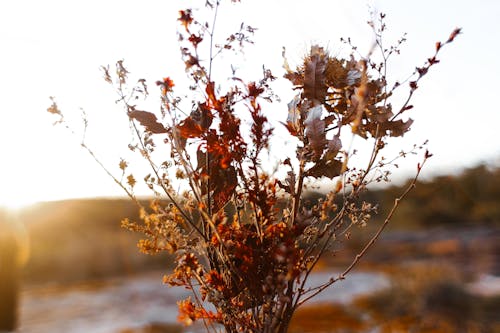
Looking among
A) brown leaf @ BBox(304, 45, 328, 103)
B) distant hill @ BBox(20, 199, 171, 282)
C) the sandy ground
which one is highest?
brown leaf @ BBox(304, 45, 328, 103)

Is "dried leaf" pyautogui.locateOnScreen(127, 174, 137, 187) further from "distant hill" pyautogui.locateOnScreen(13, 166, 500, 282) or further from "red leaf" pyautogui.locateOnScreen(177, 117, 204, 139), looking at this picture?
"distant hill" pyautogui.locateOnScreen(13, 166, 500, 282)

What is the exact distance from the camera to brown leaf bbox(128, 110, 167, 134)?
3.43ft

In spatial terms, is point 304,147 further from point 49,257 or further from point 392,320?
point 49,257

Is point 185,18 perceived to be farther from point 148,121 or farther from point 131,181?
point 131,181

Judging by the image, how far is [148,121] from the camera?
106 cm

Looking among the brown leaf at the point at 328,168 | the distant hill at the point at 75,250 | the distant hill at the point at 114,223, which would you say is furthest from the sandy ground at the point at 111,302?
the brown leaf at the point at 328,168

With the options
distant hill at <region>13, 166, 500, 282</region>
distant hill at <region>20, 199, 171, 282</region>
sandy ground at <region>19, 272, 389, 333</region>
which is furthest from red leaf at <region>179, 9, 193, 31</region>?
distant hill at <region>13, 166, 500, 282</region>

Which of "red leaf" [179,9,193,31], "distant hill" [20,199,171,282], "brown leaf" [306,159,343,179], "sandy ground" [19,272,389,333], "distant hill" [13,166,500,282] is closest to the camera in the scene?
"red leaf" [179,9,193,31]

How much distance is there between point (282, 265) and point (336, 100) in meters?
0.35

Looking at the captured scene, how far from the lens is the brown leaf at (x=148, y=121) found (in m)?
1.05

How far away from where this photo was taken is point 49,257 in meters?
11.4

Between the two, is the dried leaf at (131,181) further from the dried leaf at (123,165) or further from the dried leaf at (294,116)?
Result: the dried leaf at (294,116)

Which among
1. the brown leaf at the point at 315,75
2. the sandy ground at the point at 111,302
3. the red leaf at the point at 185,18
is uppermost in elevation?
the red leaf at the point at 185,18

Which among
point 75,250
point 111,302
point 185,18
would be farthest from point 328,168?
point 75,250
